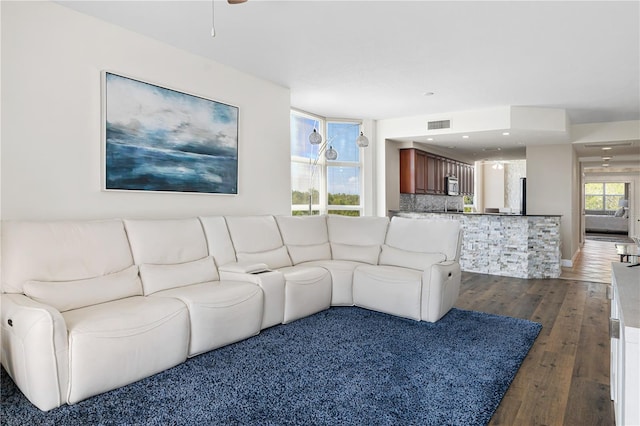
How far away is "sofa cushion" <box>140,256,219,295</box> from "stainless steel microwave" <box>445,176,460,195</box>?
21.4ft

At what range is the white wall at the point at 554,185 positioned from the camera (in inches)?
287

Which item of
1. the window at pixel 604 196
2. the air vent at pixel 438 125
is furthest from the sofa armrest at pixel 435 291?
the window at pixel 604 196

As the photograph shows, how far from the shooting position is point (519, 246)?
610cm

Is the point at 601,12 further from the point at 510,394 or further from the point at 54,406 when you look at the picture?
the point at 54,406

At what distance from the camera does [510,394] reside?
238 centimetres

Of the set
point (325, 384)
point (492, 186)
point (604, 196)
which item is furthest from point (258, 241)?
point (604, 196)

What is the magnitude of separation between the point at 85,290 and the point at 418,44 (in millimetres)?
3414

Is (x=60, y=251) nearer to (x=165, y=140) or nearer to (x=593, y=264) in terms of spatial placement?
(x=165, y=140)

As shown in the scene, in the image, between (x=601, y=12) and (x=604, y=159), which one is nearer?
(x=601, y=12)

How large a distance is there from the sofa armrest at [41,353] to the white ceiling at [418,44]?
7.56 ft

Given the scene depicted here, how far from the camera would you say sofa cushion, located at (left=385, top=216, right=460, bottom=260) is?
4.10 m

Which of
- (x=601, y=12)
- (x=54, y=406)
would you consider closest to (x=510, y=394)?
(x=54, y=406)

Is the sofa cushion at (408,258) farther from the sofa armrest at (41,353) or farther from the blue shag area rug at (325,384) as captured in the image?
the sofa armrest at (41,353)

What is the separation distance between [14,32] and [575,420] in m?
4.31
